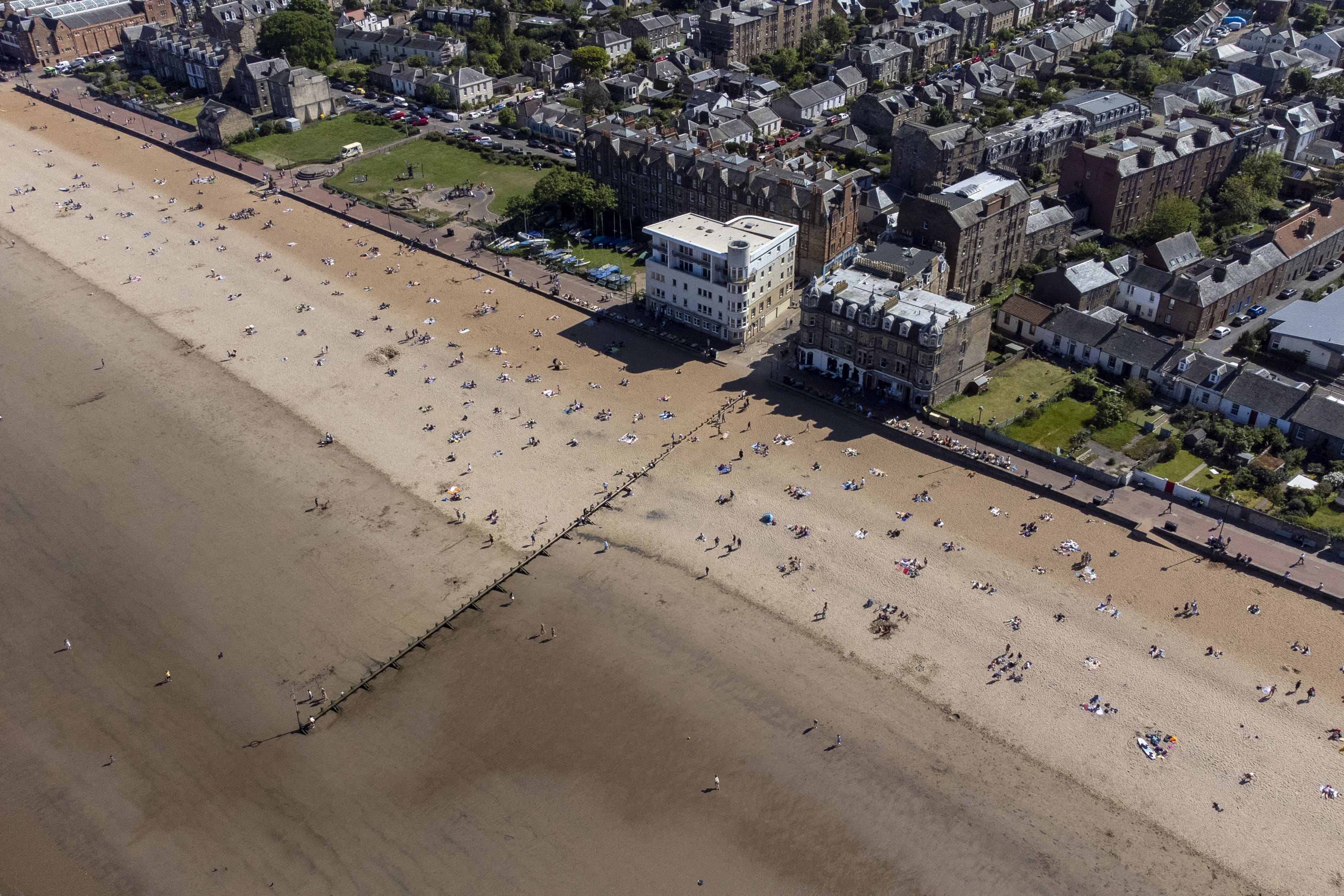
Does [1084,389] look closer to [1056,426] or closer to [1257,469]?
[1056,426]

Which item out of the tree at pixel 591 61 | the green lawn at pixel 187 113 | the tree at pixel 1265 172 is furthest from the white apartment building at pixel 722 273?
the green lawn at pixel 187 113

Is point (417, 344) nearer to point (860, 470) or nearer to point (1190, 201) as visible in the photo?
point (860, 470)

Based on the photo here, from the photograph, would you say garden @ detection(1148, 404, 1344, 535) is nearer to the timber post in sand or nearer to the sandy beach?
the sandy beach

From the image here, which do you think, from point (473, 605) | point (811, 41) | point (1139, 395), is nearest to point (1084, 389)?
point (1139, 395)

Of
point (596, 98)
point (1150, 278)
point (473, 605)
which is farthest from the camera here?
point (596, 98)

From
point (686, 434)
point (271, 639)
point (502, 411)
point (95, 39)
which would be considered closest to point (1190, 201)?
point (686, 434)
